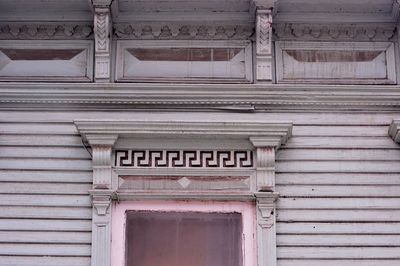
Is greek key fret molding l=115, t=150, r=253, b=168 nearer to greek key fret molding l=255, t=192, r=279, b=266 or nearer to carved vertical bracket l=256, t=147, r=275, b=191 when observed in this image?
carved vertical bracket l=256, t=147, r=275, b=191

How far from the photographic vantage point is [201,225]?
22.1 ft

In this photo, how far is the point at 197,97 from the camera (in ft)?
22.8

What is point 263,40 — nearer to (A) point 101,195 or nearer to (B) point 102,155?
(B) point 102,155

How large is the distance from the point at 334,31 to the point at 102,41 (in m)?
2.08

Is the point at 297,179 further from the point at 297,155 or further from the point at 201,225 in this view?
the point at 201,225

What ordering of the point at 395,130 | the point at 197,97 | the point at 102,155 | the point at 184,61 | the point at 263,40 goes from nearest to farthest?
the point at 102,155 → the point at 395,130 → the point at 197,97 → the point at 263,40 → the point at 184,61

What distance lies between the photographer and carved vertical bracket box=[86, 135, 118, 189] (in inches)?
262

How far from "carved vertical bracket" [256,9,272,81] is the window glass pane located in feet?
4.20

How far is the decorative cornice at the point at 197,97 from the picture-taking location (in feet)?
22.7

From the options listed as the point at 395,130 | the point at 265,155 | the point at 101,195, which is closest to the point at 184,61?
the point at 265,155

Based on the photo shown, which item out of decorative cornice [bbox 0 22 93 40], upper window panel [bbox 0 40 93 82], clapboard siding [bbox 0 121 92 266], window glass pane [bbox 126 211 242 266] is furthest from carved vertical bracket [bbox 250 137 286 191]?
decorative cornice [bbox 0 22 93 40]

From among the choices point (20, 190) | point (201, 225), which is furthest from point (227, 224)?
point (20, 190)

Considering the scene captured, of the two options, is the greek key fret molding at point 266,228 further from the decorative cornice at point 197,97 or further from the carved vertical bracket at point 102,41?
the carved vertical bracket at point 102,41

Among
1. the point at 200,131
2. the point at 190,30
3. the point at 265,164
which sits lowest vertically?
the point at 265,164
